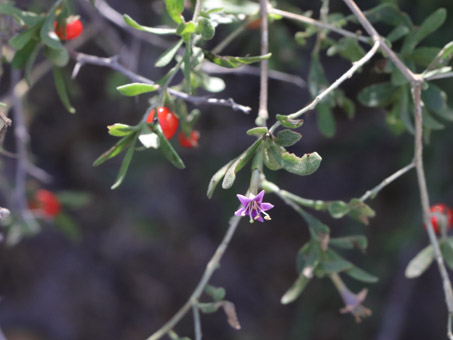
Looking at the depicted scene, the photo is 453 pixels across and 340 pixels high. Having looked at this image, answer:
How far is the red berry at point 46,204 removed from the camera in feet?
10.9

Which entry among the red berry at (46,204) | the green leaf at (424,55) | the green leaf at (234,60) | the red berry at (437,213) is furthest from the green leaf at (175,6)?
the red berry at (46,204)

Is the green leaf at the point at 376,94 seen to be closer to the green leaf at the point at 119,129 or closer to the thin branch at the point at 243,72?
the thin branch at the point at 243,72

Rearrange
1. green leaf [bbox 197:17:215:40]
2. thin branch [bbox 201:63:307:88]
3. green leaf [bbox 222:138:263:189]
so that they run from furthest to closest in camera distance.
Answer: thin branch [bbox 201:63:307:88], green leaf [bbox 197:17:215:40], green leaf [bbox 222:138:263:189]

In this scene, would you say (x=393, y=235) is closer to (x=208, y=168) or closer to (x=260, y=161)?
(x=208, y=168)

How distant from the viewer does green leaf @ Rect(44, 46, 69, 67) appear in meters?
2.03

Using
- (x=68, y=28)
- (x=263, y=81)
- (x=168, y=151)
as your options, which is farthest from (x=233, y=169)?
(x=68, y=28)

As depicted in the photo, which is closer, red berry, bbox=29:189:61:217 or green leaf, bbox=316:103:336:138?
green leaf, bbox=316:103:336:138

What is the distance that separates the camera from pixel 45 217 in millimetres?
3418

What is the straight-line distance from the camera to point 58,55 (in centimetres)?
205

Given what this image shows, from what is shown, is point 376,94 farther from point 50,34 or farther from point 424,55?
point 50,34

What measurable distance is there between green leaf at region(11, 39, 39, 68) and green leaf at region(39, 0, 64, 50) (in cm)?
8

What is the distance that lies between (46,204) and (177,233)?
1.70 metres

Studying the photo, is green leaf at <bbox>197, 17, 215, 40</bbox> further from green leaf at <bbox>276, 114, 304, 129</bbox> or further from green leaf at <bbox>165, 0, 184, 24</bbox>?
green leaf at <bbox>276, 114, 304, 129</bbox>

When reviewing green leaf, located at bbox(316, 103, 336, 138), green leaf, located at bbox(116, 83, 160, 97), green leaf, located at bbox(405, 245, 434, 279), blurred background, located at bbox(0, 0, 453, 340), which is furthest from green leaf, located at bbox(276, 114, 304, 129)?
blurred background, located at bbox(0, 0, 453, 340)
